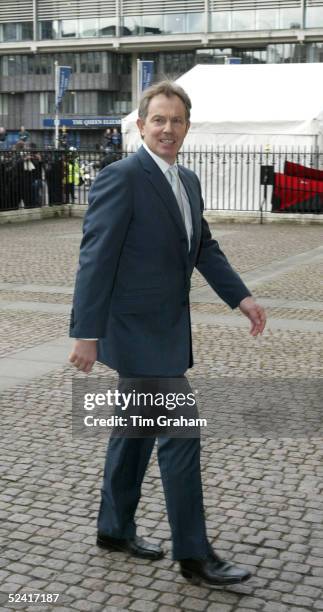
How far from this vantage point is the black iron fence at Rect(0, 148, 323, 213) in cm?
1989

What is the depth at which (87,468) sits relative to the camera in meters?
4.78

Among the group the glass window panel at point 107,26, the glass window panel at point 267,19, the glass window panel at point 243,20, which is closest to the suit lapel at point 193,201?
the glass window panel at point 267,19

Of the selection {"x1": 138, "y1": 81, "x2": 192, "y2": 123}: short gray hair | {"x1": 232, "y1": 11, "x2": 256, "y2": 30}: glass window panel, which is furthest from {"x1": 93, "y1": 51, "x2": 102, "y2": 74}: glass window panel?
{"x1": 138, "y1": 81, "x2": 192, "y2": 123}: short gray hair

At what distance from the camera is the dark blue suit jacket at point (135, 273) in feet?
10.7

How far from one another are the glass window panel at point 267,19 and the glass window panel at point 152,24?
6495 millimetres

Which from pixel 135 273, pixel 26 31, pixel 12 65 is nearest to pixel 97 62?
pixel 26 31

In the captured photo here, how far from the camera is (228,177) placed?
2083 centimetres

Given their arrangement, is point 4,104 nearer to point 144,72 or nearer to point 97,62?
point 97,62

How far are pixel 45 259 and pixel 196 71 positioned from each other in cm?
1097

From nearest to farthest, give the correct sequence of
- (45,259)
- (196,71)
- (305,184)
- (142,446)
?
(142,446) < (45,259) < (305,184) < (196,71)

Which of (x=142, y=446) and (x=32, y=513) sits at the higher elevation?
(x=142, y=446)

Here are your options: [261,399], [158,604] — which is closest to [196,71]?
[261,399]

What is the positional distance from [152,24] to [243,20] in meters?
6.08

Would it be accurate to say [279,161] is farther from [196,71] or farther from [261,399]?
[261,399]
